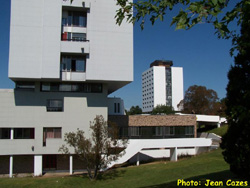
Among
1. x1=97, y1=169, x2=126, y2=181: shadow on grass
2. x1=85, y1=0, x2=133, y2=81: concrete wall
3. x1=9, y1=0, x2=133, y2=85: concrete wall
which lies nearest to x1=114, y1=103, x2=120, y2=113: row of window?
x1=9, y1=0, x2=133, y2=85: concrete wall

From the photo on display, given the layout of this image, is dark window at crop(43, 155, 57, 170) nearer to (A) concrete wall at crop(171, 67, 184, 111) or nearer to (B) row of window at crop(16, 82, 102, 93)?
(B) row of window at crop(16, 82, 102, 93)

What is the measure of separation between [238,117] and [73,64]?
16.8 m

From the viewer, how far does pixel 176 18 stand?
186 inches

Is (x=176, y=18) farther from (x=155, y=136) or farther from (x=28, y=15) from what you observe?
(x=155, y=136)

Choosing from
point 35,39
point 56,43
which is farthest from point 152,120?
point 35,39

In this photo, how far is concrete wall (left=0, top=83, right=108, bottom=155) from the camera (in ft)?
74.2

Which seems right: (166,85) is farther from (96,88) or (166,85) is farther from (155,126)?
(96,88)

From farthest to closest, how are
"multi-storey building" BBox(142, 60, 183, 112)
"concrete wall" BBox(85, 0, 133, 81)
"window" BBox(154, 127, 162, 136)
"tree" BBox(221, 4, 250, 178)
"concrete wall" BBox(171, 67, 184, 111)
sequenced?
"multi-storey building" BBox(142, 60, 183, 112), "concrete wall" BBox(171, 67, 184, 111), "window" BBox(154, 127, 162, 136), "concrete wall" BBox(85, 0, 133, 81), "tree" BBox(221, 4, 250, 178)

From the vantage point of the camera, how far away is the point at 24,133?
76.2 feet

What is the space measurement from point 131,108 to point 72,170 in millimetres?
92939

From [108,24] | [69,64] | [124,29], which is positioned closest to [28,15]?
[69,64]

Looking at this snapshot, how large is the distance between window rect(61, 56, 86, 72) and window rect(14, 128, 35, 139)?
6.58 metres

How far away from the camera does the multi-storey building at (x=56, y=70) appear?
21.1m

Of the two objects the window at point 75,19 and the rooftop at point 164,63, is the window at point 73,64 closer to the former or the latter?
the window at point 75,19
